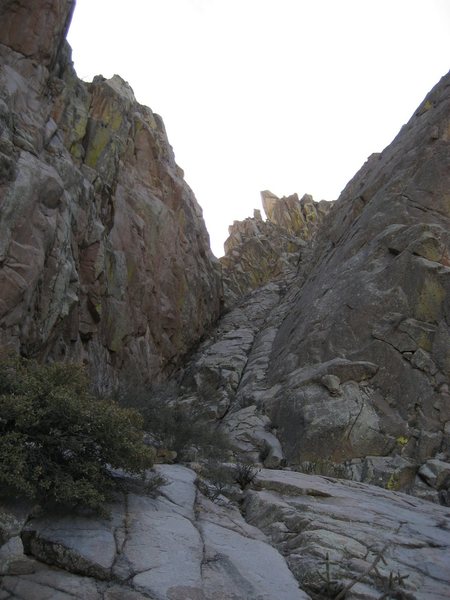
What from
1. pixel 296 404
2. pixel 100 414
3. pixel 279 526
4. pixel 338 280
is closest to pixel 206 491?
pixel 279 526

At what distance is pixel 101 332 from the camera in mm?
20484

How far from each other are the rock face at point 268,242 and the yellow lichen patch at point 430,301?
23.1 meters

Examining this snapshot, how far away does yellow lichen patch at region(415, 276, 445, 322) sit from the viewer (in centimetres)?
1767

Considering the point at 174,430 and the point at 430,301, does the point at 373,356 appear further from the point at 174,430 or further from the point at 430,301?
the point at 174,430

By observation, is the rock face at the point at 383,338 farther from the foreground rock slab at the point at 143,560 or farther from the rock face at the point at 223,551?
the foreground rock slab at the point at 143,560

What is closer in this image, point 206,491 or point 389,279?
point 206,491

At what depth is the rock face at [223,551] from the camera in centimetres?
514

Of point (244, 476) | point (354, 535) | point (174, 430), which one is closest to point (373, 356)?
point (174, 430)

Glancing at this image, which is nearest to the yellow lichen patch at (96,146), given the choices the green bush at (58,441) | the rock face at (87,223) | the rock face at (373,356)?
the rock face at (87,223)

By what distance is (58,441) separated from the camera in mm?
6164

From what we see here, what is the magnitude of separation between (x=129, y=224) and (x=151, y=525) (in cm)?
1993

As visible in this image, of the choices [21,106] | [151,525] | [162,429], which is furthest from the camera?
[21,106]

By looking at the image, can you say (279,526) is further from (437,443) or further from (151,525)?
(437,443)

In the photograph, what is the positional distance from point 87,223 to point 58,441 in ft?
43.9
